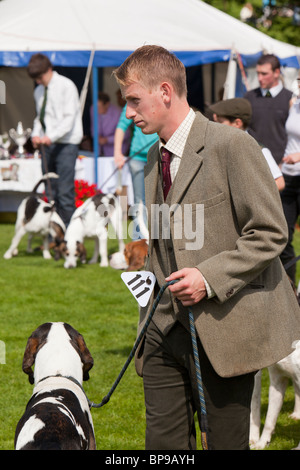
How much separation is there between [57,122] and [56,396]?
7.95 m

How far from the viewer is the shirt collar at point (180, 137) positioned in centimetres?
284

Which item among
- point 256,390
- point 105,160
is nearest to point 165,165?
point 256,390

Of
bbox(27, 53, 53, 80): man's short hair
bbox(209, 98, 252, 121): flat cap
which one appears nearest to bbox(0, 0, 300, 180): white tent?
bbox(27, 53, 53, 80): man's short hair

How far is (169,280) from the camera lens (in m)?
2.72

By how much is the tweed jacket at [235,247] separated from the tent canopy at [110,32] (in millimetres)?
11012

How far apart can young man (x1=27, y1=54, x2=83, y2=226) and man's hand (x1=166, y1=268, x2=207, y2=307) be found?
821 cm

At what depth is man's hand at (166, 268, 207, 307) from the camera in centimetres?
265

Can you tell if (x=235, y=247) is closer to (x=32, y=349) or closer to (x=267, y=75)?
(x=32, y=349)

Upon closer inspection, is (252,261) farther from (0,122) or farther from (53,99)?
(0,122)

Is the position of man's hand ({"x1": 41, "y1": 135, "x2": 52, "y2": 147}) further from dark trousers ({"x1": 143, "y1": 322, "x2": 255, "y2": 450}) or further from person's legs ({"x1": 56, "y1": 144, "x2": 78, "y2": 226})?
dark trousers ({"x1": 143, "y1": 322, "x2": 255, "y2": 450})

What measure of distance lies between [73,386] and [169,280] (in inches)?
38.4

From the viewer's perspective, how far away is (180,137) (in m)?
2.84

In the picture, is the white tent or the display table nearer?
the white tent

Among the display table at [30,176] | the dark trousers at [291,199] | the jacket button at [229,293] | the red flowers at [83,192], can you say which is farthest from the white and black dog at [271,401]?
the display table at [30,176]
